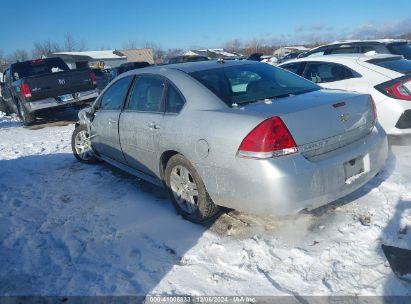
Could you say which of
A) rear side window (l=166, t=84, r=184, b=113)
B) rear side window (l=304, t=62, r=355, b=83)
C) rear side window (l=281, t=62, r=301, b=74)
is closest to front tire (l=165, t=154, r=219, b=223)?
rear side window (l=166, t=84, r=184, b=113)

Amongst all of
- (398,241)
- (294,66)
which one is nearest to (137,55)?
(294,66)

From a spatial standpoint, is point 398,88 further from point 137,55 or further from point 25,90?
point 137,55

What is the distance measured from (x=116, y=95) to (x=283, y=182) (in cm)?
299

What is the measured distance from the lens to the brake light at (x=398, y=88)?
524cm

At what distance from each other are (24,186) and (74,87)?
17.8ft

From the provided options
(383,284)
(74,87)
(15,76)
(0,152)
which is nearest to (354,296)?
(383,284)

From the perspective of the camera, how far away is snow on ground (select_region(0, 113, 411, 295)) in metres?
2.90

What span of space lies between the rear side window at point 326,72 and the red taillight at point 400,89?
26.6 inches

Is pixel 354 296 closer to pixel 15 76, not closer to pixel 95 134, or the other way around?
pixel 95 134

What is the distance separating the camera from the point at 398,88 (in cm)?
528

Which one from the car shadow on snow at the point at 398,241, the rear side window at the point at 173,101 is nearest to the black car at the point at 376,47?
the car shadow on snow at the point at 398,241

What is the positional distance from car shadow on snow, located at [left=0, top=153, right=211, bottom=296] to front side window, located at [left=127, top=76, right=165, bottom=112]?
1.13 metres

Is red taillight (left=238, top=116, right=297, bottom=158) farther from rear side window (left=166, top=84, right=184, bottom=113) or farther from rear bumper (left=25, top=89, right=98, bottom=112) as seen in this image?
rear bumper (left=25, top=89, right=98, bottom=112)

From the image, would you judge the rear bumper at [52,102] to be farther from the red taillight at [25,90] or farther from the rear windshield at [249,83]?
the rear windshield at [249,83]
